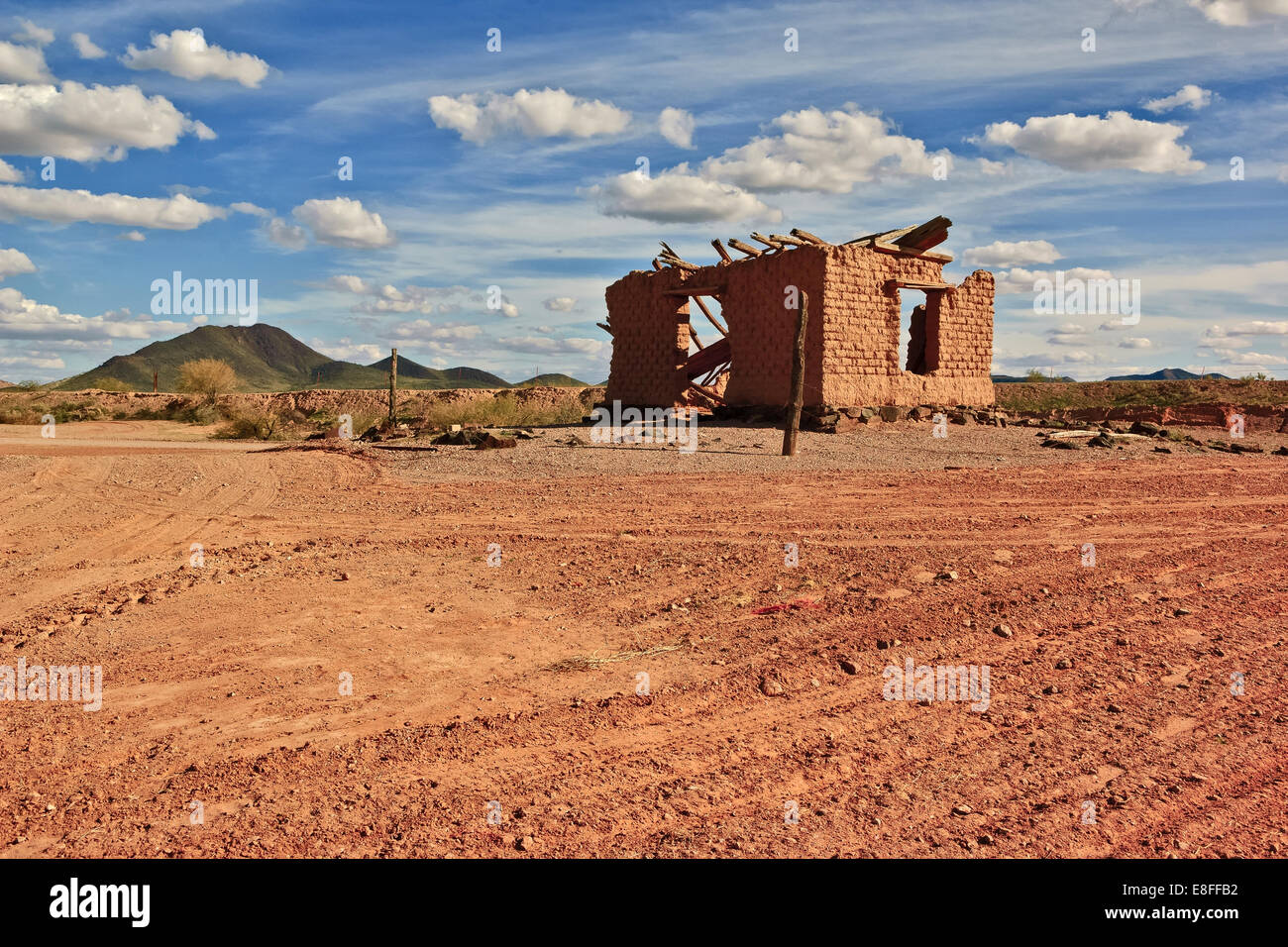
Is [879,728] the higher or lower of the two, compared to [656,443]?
lower

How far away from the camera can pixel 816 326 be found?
59.1ft

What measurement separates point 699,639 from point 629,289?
59.7 feet

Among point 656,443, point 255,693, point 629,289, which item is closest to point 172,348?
point 629,289

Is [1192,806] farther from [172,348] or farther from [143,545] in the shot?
[172,348]

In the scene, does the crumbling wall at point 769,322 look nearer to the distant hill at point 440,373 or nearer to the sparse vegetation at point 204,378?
the sparse vegetation at point 204,378

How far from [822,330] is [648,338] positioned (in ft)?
19.6

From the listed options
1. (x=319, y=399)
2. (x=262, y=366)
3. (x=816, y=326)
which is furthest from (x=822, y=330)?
(x=262, y=366)

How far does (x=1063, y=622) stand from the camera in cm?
579

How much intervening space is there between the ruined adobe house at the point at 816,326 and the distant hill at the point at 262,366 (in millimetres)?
40733

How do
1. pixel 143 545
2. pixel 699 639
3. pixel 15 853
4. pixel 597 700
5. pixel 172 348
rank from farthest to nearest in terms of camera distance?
pixel 172 348, pixel 143 545, pixel 699 639, pixel 597 700, pixel 15 853

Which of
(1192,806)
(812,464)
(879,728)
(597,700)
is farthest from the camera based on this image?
(812,464)

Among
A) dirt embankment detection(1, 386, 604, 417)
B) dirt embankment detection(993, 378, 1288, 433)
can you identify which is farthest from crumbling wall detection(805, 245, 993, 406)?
dirt embankment detection(1, 386, 604, 417)

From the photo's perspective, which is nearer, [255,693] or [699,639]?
[255,693]
